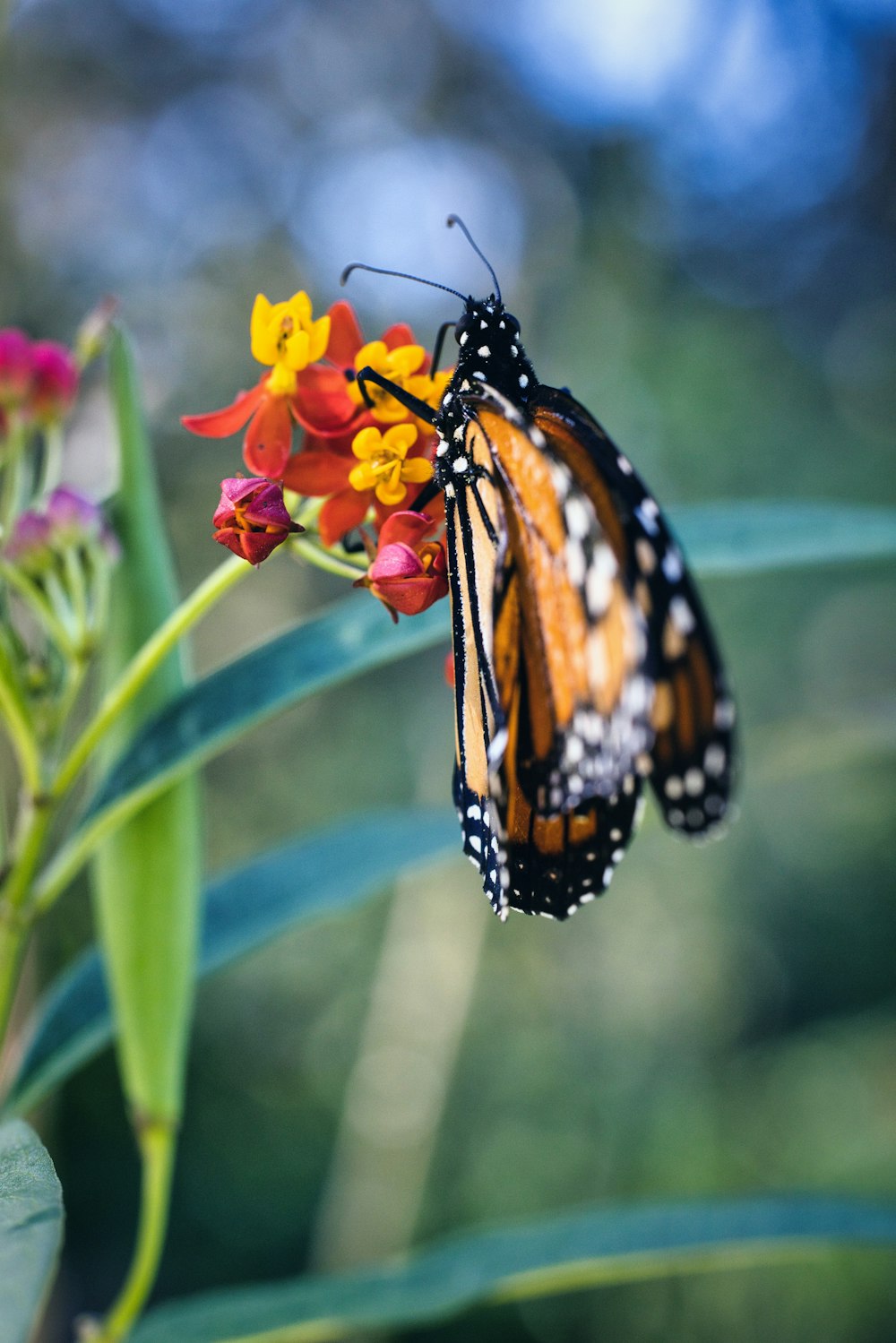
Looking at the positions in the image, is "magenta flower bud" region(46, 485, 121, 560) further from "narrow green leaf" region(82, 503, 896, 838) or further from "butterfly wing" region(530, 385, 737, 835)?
"butterfly wing" region(530, 385, 737, 835)

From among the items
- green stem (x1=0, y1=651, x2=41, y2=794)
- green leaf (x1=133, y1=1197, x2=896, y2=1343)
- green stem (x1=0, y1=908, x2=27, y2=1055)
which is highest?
green stem (x1=0, y1=651, x2=41, y2=794)

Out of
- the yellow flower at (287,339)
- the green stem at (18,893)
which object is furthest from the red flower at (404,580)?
the green stem at (18,893)

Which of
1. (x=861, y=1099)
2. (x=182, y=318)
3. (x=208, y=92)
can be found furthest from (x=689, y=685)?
(x=208, y=92)

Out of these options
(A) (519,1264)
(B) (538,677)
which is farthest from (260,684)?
(A) (519,1264)

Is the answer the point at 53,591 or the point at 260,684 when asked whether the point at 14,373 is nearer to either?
the point at 53,591

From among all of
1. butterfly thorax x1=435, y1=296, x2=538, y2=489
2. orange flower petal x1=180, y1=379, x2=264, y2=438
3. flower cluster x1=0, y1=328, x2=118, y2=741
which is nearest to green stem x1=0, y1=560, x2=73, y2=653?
flower cluster x1=0, y1=328, x2=118, y2=741

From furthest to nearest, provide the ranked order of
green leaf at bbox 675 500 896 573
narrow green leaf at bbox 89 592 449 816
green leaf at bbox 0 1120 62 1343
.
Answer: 1. green leaf at bbox 675 500 896 573
2. narrow green leaf at bbox 89 592 449 816
3. green leaf at bbox 0 1120 62 1343

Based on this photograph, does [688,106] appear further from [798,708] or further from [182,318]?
[798,708]
